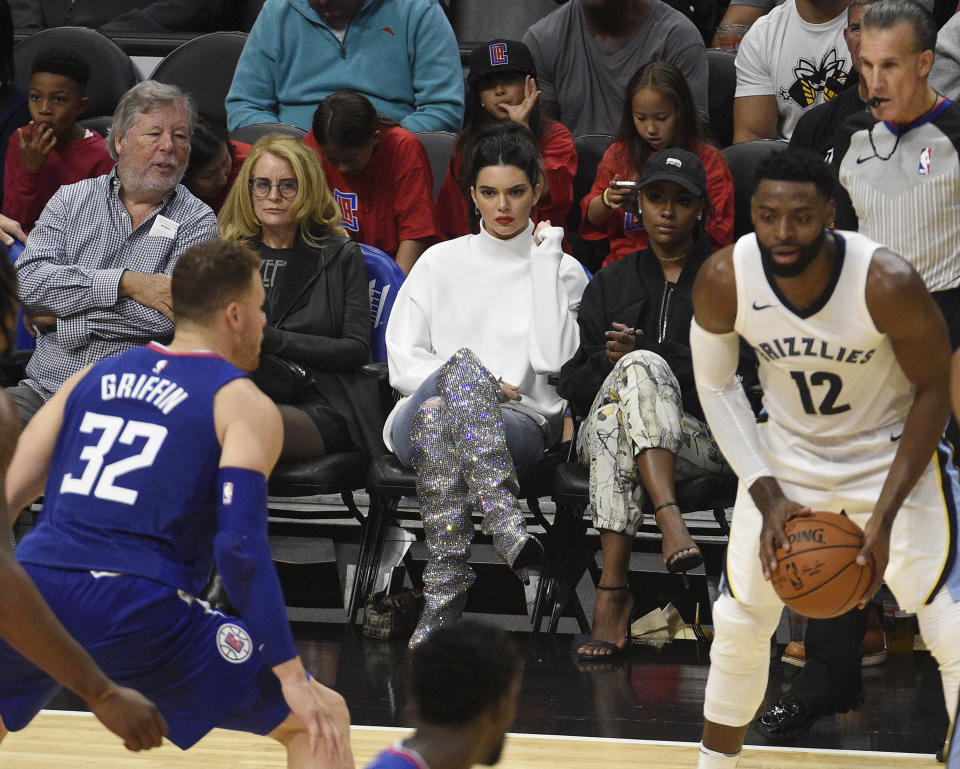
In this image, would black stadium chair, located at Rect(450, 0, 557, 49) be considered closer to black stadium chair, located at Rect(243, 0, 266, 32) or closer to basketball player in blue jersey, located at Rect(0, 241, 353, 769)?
black stadium chair, located at Rect(243, 0, 266, 32)

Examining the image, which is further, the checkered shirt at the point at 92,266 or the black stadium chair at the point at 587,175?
the black stadium chair at the point at 587,175

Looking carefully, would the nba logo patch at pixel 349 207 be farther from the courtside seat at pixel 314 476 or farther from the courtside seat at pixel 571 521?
the courtside seat at pixel 571 521

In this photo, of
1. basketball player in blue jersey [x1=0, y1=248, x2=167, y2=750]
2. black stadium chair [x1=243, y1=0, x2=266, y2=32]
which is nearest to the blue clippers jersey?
basketball player in blue jersey [x1=0, y1=248, x2=167, y2=750]

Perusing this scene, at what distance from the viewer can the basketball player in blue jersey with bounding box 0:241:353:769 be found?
2463mm

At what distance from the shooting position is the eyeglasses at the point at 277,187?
→ 4805mm

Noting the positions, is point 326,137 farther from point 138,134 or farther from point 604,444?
A: point 604,444

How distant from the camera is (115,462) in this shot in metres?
2.55

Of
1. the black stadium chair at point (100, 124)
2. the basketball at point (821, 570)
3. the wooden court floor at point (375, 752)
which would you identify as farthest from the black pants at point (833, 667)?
the black stadium chair at point (100, 124)

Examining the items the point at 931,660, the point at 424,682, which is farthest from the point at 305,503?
the point at 424,682

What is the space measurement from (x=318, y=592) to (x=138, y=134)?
1.86m

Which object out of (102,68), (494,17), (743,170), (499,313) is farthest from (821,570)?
(494,17)

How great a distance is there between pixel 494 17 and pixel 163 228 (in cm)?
296

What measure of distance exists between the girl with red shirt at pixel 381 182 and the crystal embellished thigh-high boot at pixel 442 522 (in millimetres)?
1195

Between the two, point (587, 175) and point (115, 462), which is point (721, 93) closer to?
point (587, 175)
